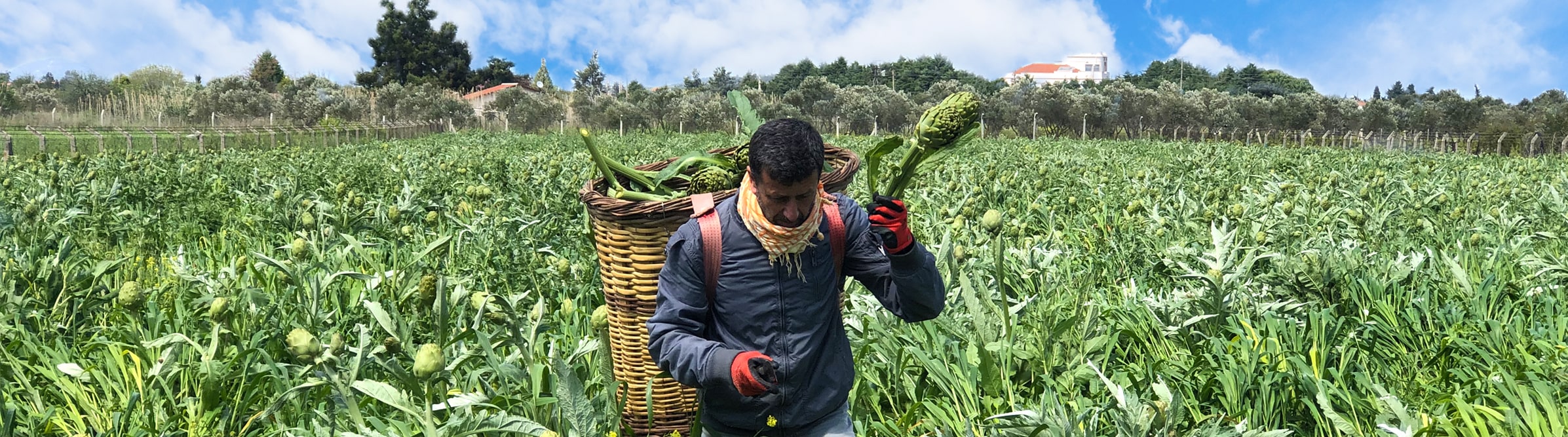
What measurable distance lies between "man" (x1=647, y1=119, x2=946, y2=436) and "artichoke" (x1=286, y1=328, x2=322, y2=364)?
2.00 feet

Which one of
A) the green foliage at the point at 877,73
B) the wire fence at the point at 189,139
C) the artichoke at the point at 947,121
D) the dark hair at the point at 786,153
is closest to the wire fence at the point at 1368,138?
the wire fence at the point at 189,139

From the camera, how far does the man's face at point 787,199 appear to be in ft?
5.22

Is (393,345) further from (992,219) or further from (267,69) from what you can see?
(267,69)

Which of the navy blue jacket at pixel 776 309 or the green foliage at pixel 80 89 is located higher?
the green foliage at pixel 80 89

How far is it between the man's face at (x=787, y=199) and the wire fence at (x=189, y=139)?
1524 centimetres

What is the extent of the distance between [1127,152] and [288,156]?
12861 mm

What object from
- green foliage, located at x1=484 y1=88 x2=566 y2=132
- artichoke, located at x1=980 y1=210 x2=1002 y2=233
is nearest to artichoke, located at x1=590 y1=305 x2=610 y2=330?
artichoke, located at x1=980 y1=210 x2=1002 y2=233

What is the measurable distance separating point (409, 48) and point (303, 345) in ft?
212

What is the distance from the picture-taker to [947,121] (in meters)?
2.12

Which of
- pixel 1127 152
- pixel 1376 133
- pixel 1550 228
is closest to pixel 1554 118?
pixel 1376 133

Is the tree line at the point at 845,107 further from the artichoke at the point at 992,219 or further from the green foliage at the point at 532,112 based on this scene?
the artichoke at the point at 992,219

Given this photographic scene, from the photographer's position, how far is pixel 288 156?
9781 millimetres

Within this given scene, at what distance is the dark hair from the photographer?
5.07 feet

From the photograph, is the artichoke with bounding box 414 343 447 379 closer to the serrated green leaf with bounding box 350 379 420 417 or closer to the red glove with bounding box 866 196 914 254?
the serrated green leaf with bounding box 350 379 420 417
